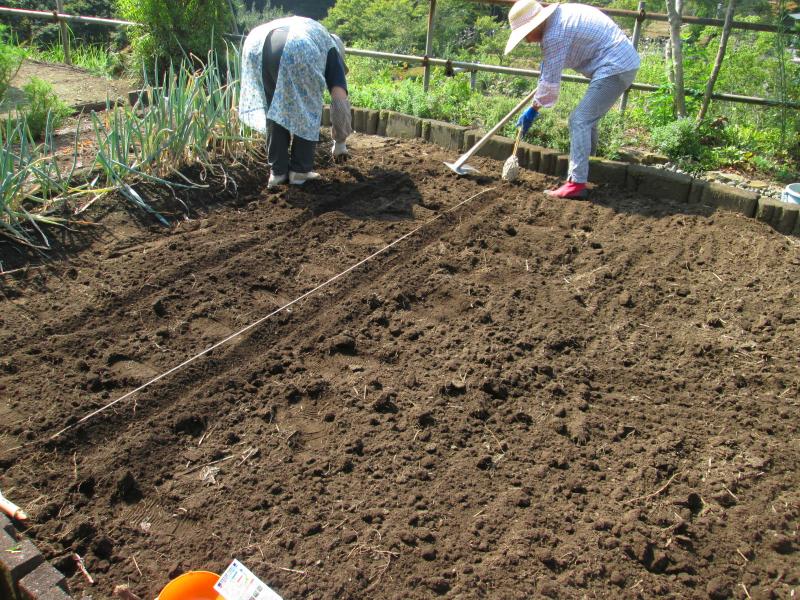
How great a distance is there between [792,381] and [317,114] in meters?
3.21

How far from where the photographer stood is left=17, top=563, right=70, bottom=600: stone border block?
1.91 metres

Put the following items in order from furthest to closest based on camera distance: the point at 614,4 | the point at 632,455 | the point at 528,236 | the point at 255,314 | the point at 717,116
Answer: the point at 614,4
the point at 717,116
the point at 528,236
the point at 255,314
the point at 632,455

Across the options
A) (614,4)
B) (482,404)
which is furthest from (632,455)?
(614,4)

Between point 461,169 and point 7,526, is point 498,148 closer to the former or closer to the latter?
point 461,169

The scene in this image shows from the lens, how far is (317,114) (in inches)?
186

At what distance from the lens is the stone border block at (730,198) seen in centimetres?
459

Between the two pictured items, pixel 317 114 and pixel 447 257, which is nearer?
pixel 447 257

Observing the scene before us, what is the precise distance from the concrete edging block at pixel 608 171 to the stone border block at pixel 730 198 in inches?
22.9

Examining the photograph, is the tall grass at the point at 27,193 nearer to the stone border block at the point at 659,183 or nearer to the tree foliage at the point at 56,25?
the stone border block at the point at 659,183

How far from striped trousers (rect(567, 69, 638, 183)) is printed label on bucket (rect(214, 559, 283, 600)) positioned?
3689mm

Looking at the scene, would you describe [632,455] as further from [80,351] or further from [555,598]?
[80,351]

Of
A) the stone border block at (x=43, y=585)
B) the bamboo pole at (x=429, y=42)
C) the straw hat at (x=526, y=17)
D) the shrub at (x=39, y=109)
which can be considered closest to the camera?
the stone border block at (x=43, y=585)

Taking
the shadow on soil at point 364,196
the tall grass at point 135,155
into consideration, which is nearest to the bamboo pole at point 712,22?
the shadow on soil at point 364,196

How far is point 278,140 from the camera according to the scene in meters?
4.72
